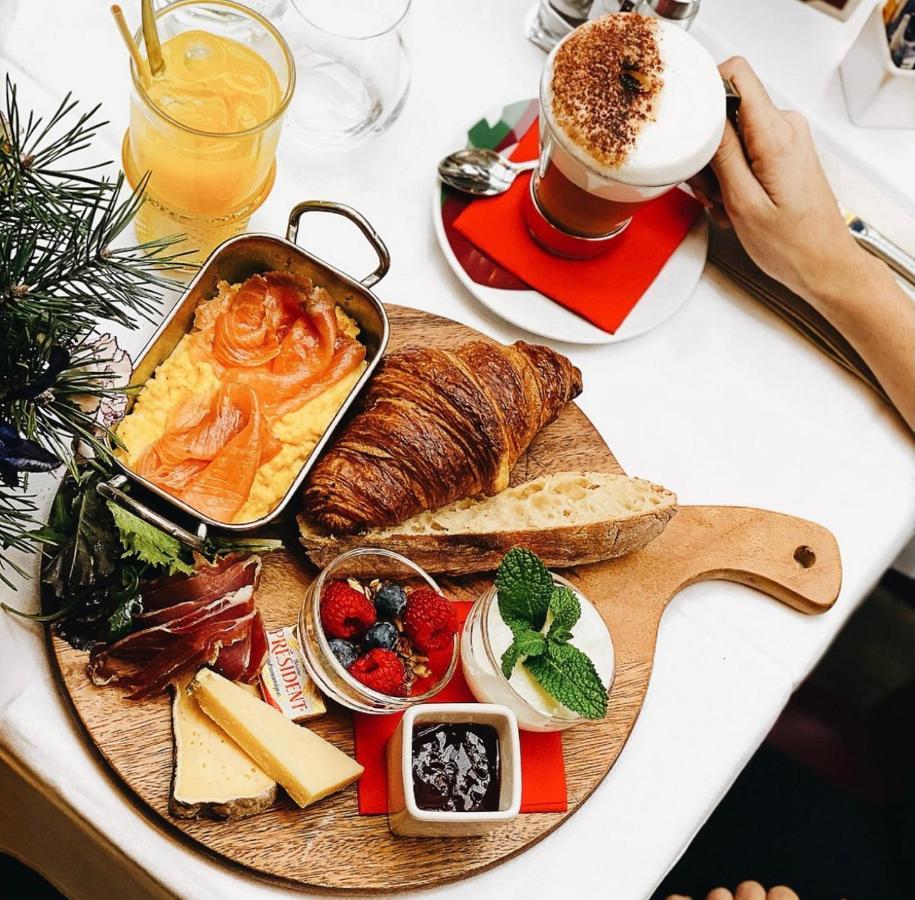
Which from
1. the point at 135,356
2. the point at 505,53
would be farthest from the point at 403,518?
the point at 505,53

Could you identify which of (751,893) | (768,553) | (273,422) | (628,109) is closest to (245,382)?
(273,422)

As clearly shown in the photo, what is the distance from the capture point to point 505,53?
159cm

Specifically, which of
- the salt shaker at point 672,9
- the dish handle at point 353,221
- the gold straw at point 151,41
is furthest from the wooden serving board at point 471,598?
the salt shaker at point 672,9

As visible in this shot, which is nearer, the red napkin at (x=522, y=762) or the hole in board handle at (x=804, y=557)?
the red napkin at (x=522, y=762)

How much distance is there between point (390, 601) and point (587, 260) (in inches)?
22.0

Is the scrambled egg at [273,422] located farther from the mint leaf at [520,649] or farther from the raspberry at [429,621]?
the mint leaf at [520,649]

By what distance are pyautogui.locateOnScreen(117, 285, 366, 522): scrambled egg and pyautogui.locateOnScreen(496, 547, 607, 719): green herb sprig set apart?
0.26 metres

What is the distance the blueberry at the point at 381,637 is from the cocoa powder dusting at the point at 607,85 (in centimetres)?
59

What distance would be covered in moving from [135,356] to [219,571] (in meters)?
0.30

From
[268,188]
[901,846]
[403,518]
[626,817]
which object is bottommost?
[901,846]

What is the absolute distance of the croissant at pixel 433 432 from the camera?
1.19m

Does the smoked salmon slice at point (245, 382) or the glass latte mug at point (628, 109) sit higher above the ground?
the glass latte mug at point (628, 109)

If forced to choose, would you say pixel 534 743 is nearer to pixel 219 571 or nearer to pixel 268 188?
pixel 219 571

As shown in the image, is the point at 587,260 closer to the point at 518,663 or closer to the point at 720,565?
the point at 720,565
